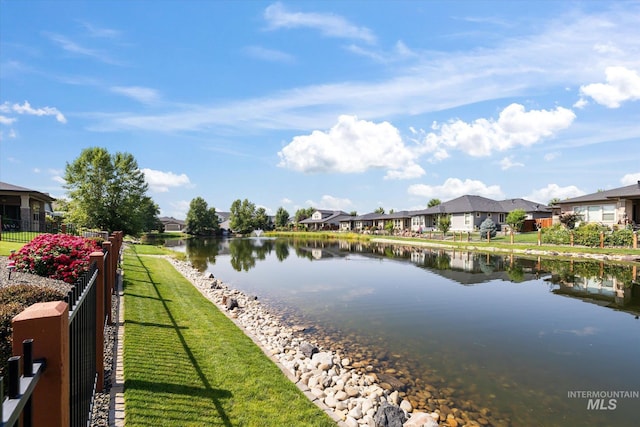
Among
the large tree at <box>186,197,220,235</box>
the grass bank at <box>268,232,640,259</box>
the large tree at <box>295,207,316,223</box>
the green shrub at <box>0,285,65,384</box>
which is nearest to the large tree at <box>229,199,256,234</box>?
the large tree at <box>186,197,220,235</box>

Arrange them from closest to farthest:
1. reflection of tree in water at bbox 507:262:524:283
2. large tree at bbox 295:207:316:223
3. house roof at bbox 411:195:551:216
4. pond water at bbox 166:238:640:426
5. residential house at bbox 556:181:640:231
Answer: pond water at bbox 166:238:640:426, reflection of tree in water at bbox 507:262:524:283, residential house at bbox 556:181:640:231, house roof at bbox 411:195:551:216, large tree at bbox 295:207:316:223

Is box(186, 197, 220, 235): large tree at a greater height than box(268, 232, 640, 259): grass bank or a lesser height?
greater

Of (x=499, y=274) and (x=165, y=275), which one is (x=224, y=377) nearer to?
(x=165, y=275)

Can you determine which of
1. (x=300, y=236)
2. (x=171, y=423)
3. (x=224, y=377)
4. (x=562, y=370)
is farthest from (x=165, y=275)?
(x=300, y=236)

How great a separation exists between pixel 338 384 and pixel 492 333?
6.16m

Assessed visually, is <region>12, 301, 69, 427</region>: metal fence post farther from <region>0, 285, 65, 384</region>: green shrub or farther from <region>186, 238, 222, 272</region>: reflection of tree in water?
<region>186, 238, 222, 272</region>: reflection of tree in water

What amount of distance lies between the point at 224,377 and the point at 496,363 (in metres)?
6.38

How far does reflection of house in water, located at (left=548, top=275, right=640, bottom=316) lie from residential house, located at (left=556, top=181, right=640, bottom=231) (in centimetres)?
2060

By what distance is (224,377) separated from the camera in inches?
245

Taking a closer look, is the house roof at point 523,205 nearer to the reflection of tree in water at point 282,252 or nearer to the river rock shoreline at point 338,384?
the reflection of tree in water at point 282,252

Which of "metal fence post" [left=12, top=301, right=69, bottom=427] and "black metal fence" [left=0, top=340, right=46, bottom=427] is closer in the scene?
"black metal fence" [left=0, top=340, right=46, bottom=427]

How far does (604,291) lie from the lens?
16109mm

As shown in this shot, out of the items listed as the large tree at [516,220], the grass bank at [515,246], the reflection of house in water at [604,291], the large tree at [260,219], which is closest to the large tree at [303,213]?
the large tree at [260,219]

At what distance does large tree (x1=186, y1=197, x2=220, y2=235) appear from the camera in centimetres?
8706
